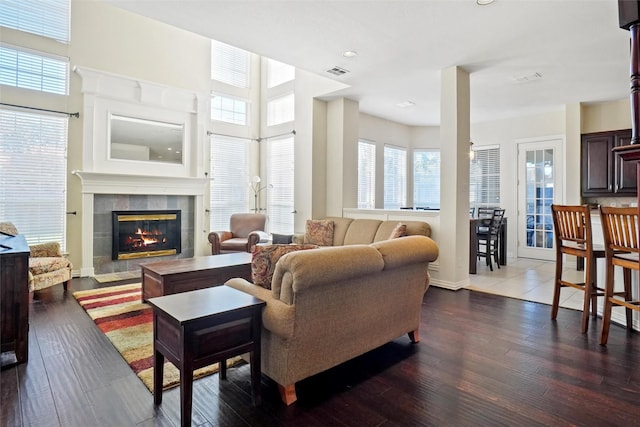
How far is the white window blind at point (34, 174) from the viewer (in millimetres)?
4672

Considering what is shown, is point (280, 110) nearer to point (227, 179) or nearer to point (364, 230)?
point (227, 179)

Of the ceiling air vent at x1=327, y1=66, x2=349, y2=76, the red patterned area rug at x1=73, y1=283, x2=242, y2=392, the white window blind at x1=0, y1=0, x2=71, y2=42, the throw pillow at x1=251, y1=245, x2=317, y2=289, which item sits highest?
the white window blind at x1=0, y1=0, x2=71, y2=42

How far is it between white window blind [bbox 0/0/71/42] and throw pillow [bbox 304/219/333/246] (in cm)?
450

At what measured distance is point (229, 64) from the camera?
6930 mm

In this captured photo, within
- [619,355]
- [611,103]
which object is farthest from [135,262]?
[611,103]

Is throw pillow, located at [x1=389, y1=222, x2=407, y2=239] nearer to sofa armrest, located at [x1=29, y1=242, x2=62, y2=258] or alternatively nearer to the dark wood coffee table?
the dark wood coffee table

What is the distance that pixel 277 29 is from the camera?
3.64m

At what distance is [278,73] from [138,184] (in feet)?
11.0

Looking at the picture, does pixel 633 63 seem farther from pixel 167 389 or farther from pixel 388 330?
pixel 167 389

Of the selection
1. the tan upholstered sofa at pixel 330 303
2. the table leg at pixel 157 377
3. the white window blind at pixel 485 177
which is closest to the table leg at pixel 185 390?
the table leg at pixel 157 377

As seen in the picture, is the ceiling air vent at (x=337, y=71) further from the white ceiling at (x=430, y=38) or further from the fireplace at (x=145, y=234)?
the fireplace at (x=145, y=234)

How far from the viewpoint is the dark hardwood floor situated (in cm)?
188

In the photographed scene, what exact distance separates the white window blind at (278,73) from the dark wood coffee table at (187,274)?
4.08 metres

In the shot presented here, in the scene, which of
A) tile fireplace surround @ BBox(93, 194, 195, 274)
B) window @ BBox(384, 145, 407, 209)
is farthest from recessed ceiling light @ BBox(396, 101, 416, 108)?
tile fireplace surround @ BBox(93, 194, 195, 274)
